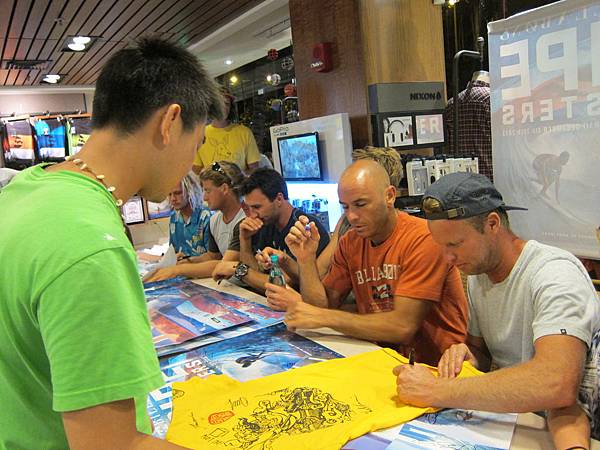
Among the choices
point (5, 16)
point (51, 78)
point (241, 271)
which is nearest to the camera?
point (241, 271)

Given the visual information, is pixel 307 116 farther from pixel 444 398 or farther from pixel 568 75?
pixel 444 398

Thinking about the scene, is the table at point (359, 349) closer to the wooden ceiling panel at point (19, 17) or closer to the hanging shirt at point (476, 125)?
the hanging shirt at point (476, 125)

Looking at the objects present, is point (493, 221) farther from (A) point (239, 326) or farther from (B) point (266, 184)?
(B) point (266, 184)

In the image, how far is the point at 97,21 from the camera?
208 inches

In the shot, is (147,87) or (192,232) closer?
(147,87)

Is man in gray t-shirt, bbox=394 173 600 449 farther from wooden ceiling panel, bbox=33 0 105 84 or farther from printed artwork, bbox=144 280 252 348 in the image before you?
wooden ceiling panel, bbox=33 0 105 84

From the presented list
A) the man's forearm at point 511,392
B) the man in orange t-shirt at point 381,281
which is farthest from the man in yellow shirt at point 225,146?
the man's forearm at point 511,392

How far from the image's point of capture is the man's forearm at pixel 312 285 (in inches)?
85.5

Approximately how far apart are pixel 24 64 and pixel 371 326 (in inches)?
274

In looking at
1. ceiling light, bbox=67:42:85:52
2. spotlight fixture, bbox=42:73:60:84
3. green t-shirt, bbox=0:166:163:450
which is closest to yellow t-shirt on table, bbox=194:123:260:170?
ceiling light, bbox=67:42:85:52

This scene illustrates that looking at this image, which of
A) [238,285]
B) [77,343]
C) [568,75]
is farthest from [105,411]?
[568,75]

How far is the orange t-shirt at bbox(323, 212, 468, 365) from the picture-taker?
6.05ft

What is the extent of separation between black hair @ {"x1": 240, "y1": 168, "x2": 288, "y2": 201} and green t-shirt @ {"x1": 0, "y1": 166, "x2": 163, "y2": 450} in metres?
2.11

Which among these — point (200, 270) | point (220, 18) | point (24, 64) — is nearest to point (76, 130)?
point (24, 64)
